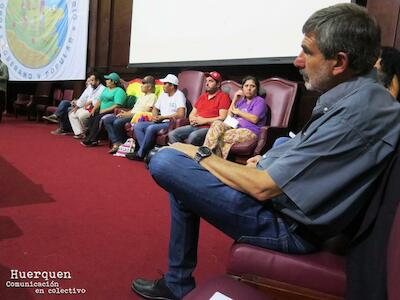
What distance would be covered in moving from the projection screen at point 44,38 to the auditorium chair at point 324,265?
6.40m

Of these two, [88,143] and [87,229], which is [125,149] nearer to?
[88,143]

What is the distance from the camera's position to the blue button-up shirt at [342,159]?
87 centimetres

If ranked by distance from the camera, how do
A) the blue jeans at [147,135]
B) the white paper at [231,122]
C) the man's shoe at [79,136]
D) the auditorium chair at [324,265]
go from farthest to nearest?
the man's shoe at [79,136] < the blue jeans at [147,135] < the white paper at [231,122] < the auditorium chair at [324,265]

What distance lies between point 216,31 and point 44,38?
4.68 meters

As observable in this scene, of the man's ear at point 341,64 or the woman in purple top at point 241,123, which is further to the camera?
the woman in purple top at point 241,123

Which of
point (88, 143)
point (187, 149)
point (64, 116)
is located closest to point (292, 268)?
point (187, 149)

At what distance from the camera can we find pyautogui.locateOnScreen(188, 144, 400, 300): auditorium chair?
82 centimetres

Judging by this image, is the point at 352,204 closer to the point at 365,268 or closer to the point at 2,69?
the point at 365,268

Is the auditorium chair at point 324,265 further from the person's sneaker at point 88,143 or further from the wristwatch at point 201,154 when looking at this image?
the person's sneaker at point 88,143

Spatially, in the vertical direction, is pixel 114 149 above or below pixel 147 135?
below

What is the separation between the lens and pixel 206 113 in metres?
3.74

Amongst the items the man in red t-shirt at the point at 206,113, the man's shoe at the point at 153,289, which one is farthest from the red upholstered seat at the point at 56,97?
the man's shoe at the point at 153,289

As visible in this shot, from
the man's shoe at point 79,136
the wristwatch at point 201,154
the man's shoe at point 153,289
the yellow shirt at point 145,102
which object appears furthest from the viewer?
the man's shoe at point 79,136

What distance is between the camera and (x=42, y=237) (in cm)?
173
